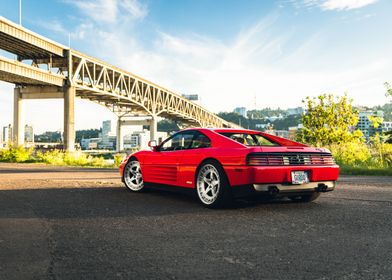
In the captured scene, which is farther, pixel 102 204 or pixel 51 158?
pixel 51 158

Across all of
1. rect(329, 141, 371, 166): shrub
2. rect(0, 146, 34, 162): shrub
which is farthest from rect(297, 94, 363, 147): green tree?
rect(0, 146, 34, 162): shrub

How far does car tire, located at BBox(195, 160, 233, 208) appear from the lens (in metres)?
5.38

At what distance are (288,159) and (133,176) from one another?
346cm

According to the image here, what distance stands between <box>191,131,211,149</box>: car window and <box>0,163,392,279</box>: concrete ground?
3.15 ft

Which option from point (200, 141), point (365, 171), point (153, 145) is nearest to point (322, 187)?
point (200, 141)

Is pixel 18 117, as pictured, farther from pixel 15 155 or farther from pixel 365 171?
pixel 365 171

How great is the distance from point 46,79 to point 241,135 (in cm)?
2730

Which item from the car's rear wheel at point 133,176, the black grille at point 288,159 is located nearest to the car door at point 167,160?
the car's rear wheel at point 133,176

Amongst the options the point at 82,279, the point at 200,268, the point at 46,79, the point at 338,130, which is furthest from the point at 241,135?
the point at 46,79

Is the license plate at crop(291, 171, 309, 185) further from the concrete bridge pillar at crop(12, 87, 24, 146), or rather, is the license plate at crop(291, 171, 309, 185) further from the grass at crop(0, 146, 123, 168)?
the concrete bridge pillar at crop(12, 87, 24, 146)

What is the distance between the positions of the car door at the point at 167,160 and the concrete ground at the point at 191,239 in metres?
0.46

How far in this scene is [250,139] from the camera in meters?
6.56

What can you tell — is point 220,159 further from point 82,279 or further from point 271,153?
point 82,279

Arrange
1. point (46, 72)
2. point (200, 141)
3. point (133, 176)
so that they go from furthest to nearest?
point (46, 72) < point (133, 176) < point (200, 141)
